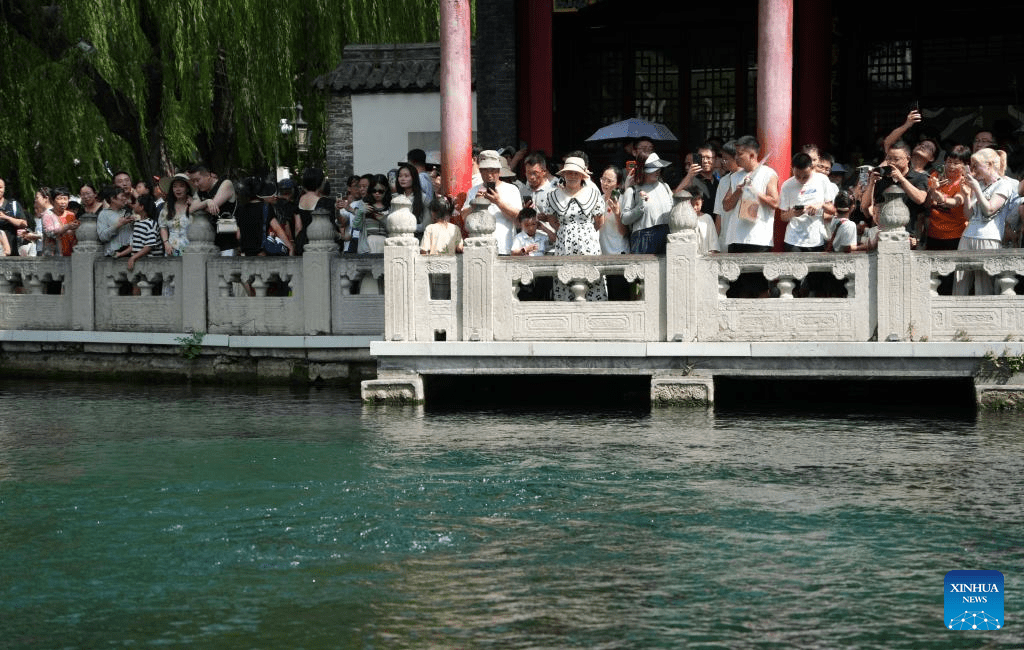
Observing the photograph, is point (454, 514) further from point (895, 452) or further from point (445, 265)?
point (445, 265)

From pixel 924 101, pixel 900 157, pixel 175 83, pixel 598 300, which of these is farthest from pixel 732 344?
pixel 175 83

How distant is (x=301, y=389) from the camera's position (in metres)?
13.6

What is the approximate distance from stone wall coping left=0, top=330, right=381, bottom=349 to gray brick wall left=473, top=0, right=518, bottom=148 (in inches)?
174

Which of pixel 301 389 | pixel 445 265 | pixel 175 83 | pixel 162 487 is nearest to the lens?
pixel 162 487

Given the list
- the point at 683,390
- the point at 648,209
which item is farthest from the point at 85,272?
the point at 683,390

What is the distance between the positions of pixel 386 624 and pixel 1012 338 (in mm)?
6281

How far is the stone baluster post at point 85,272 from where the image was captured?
1474 centimetres

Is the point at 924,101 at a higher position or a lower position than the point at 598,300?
higher

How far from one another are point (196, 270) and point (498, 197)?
3329 mm

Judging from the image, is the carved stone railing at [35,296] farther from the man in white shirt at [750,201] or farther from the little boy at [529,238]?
the man in white shirt at [750,201]

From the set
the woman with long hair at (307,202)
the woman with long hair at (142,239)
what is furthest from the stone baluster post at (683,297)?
the woman with long hair at (142,239)

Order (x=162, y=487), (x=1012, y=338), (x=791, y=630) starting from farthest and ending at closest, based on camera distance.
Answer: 1. (x=1012, y=338)
2. (x=162, y=487)
3. (x=791, y=630)

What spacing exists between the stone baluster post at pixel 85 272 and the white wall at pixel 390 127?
6.00 metres

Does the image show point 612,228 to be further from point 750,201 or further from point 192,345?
point 192,345
